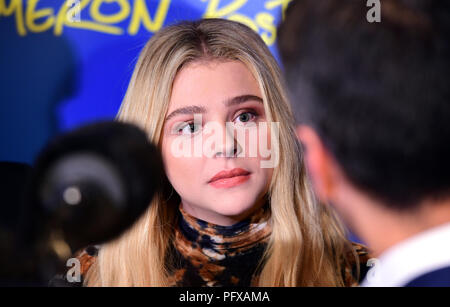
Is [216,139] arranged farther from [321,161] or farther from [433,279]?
[433,279]

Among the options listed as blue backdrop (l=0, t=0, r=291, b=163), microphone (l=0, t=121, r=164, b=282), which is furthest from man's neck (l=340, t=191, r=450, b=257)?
blue backdrop (l=0, t=0, r=291, b=163)

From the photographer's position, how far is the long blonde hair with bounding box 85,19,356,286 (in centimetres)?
112

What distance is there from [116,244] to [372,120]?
2.24ft

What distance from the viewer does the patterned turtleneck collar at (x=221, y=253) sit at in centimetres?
111

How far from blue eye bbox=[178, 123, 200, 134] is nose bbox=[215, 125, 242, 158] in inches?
2.2

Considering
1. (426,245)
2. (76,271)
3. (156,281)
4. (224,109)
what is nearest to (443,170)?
(426,245)

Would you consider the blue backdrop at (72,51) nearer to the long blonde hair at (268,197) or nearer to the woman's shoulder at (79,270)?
the long blonde hair at (268,197)

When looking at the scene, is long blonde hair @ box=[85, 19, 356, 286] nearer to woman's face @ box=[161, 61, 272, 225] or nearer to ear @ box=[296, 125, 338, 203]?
woman's face @ box=[161, 61, 272, 225]

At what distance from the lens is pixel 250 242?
1122 millimetres

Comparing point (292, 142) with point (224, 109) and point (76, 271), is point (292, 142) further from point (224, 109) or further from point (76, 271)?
point (76, 271)

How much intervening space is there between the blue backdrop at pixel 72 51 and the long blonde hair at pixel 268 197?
41 millimetres

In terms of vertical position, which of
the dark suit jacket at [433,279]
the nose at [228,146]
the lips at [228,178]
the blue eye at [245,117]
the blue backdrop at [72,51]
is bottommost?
the dark suit jacket at [433,279]

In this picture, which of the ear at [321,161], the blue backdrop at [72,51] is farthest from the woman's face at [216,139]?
the ear at [321,161]

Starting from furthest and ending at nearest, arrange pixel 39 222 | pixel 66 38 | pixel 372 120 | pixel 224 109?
pixel 66 38
pixel 224 109
pixel 372 120
pixel 39 222
